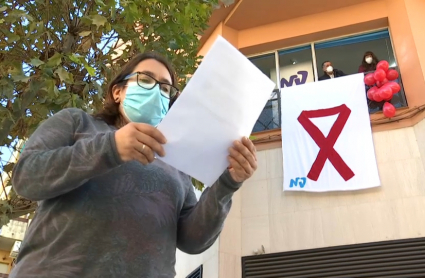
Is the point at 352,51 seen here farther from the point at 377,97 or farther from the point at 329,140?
the point at 329,140

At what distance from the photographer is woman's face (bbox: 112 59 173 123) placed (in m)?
1.47

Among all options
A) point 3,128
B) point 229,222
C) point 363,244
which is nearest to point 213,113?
point 3,128

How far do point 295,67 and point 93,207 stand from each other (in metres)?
7.25

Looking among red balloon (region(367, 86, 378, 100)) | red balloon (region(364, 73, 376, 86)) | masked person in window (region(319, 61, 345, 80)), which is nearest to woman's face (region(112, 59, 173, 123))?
red balloon (region(367, 86, 378, 100))

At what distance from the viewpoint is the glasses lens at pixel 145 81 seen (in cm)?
145

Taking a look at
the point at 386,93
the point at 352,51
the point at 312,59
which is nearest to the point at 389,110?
the point at 386,93

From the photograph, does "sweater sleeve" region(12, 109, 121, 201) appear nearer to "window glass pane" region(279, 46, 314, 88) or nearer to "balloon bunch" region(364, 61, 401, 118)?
"balloon bunch" region(364, 61, 401, 118)

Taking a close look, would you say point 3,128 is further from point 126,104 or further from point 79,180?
point 79,180

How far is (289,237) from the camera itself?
596cm

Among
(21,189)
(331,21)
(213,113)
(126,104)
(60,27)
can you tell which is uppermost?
(331,21)

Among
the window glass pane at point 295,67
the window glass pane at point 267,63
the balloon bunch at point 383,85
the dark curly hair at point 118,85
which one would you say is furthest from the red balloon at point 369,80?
the dark curly hair at point 118,85

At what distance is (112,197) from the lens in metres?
1.20

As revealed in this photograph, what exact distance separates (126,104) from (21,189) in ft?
1.46

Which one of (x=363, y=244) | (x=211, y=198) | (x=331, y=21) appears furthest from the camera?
(x=331, y=21)
